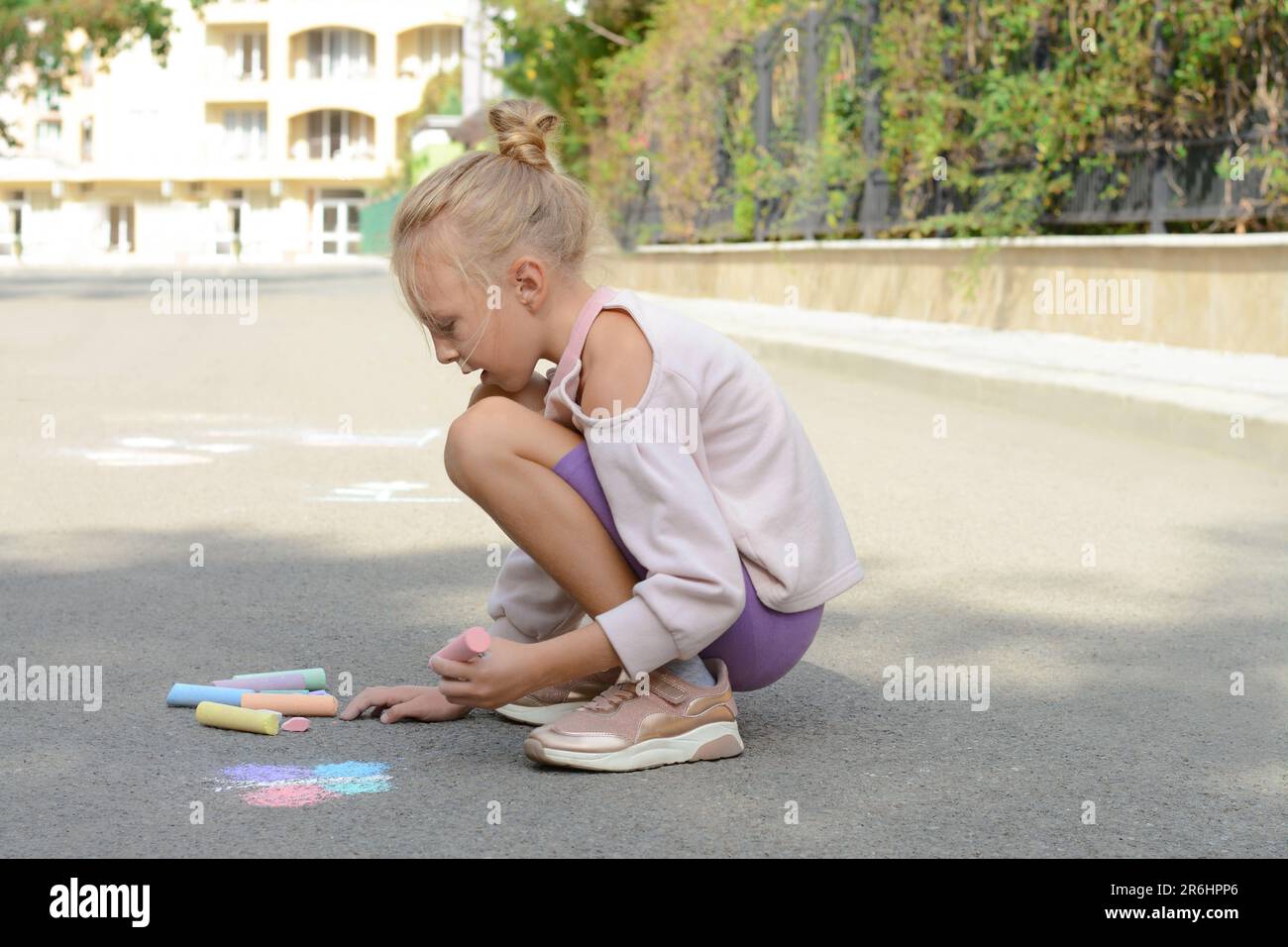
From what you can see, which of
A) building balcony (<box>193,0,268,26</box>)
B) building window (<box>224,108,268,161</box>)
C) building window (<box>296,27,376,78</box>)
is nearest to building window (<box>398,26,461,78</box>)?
building window (<box>296,27,376,78</box>)

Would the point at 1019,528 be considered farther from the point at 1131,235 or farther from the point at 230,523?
the point at 1131,235

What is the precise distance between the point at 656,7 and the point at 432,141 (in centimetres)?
3842

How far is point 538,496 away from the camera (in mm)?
3229

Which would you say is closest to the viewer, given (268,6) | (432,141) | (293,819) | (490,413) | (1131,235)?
(293,819)

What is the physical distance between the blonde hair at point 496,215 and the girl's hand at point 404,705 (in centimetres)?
73

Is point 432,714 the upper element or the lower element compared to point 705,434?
lower

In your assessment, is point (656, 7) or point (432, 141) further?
point (432, 141)

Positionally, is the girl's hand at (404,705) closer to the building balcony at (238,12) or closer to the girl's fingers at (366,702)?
the girl's fingers at (366,702)

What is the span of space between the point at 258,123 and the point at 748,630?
242 feet

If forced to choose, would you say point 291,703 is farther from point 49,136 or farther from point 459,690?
point 49,136

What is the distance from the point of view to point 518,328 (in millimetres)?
3285

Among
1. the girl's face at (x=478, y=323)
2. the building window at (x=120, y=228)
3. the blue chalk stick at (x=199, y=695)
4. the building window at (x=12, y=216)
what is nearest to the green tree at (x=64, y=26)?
the blue chalk stick at (x=199, y=695)

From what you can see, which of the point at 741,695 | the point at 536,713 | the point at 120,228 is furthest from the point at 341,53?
the point at 536,713

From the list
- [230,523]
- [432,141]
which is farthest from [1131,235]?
[432,141]
